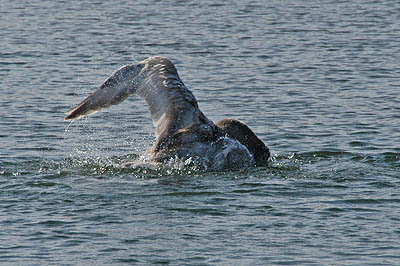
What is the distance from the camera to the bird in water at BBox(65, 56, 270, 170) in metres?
12.2

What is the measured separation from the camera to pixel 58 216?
10375mm

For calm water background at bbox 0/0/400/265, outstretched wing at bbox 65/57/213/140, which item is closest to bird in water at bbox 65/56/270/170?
outstretched wing at bbox 65/57/213/140

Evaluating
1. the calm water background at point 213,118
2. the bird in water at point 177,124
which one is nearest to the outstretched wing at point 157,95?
the bird in water at point 177,124

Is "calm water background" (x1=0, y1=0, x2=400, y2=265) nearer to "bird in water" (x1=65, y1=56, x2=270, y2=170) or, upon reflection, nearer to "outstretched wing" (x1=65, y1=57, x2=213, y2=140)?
"bird in water" (x1=65, y1=56, x2=270, y2=170)

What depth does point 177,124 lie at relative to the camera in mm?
12320

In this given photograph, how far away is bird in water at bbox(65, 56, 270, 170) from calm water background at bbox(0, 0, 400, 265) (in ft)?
0.84

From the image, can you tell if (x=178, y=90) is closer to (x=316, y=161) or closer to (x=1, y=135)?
(x=316, y=161)

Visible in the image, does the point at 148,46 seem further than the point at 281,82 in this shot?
Yes

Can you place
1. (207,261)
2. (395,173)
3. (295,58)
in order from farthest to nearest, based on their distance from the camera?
(295,58) < (395,173) < (207,261)

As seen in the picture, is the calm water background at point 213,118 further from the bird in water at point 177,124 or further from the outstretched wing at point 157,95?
the outstretched wing at point 157,95

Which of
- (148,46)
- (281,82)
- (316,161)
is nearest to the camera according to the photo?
(316,161)

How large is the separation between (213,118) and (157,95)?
150 inches

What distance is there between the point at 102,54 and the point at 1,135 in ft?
24.6

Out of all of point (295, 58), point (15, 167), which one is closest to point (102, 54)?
point (295, 58)
